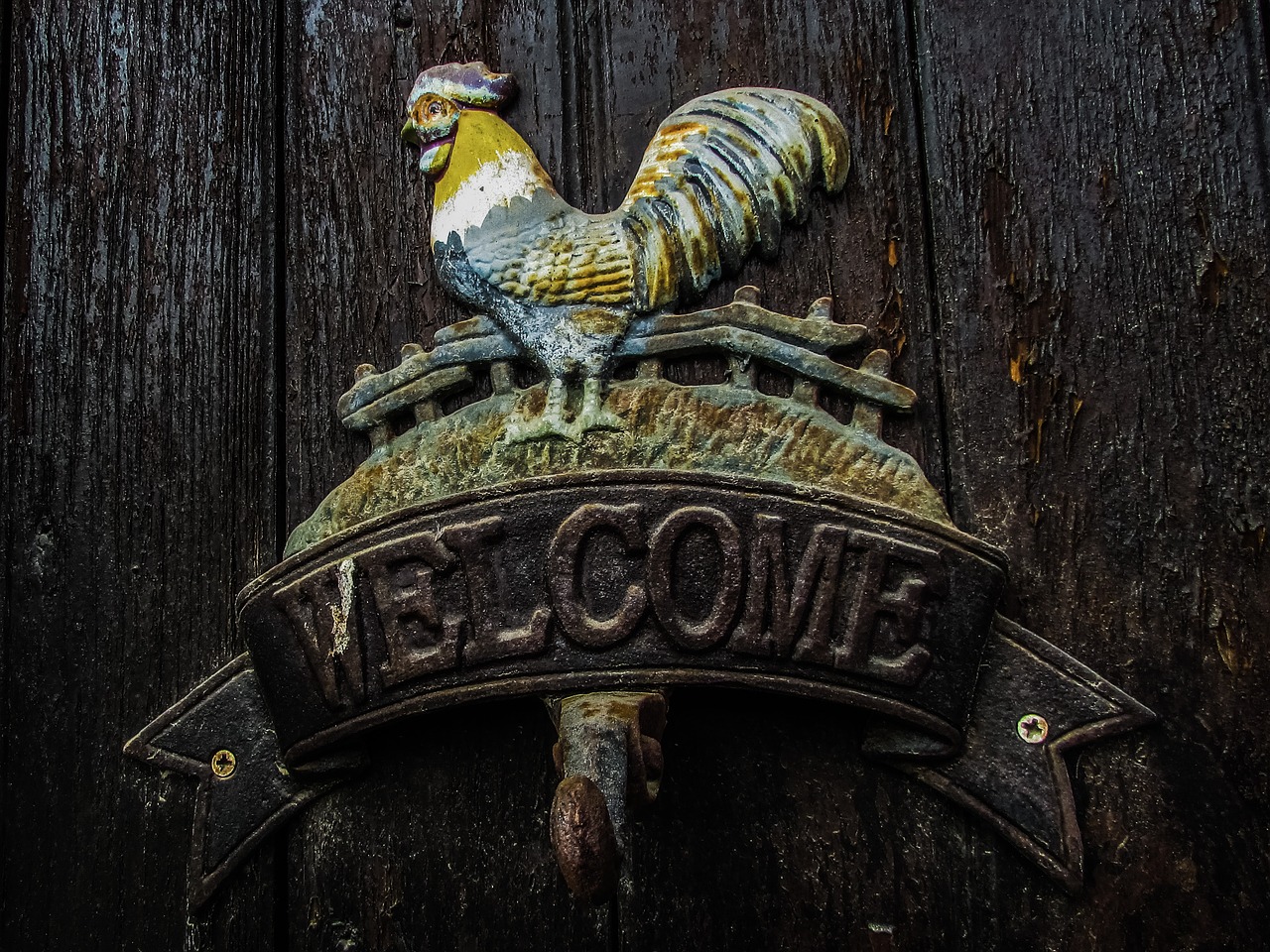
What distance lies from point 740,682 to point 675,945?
18 centimetres

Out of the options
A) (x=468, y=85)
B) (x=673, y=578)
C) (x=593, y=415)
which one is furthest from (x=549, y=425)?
(x=468, y=85)

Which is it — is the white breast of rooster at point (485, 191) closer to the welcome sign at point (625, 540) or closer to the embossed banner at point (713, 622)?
the welcome sign at point (625, 540)

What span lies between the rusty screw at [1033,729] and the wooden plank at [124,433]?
481mm

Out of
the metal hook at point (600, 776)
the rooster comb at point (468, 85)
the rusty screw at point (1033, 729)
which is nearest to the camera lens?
the metal hook at point (600, 776)

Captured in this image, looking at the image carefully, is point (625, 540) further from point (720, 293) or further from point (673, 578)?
point (720, 293)

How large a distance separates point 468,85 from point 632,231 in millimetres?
165

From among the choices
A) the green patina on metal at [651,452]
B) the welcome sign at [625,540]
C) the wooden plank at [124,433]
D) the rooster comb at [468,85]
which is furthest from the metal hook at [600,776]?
the rooster comb at [468,85]

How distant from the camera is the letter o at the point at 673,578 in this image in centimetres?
56

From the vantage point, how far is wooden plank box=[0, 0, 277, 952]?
2.17 feet

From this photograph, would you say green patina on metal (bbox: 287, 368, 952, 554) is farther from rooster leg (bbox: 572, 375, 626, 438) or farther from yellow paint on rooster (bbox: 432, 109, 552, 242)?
yellow paint on rooster (bbox: 432, 109, 552, 242)

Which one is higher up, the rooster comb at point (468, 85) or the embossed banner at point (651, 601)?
the rooster comb at point (468, 85)

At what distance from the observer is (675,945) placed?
607 mm

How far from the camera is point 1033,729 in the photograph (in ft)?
1.89

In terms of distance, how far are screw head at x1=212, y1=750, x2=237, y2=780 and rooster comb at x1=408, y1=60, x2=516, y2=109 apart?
0.46m
